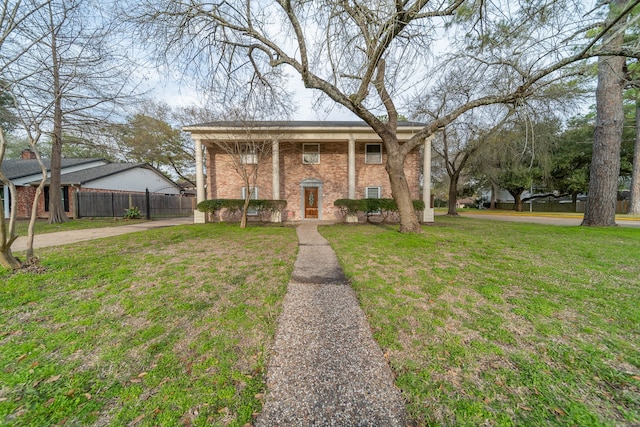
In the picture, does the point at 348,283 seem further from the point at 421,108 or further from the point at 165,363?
the point at 421,108

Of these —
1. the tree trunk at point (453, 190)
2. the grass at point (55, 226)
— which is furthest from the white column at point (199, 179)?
the tree trunk at point (453, 190)

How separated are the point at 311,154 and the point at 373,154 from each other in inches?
152

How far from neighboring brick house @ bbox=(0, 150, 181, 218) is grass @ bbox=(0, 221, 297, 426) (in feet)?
51.6

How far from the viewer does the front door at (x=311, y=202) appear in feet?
46.6

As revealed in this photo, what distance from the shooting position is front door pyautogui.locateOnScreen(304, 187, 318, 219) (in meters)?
14.2

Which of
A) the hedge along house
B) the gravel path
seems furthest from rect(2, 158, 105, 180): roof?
the gravel path

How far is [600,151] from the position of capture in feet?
29.8

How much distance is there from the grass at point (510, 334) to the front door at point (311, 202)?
30.4 feet

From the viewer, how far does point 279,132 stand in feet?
37.9

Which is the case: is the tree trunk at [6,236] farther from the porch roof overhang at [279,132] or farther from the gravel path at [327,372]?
the porch roof overhang at [279,132]

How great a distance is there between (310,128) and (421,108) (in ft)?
24.7

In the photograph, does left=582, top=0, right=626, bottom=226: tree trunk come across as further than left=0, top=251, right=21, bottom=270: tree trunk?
Yes

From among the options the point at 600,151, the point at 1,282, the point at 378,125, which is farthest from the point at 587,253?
the point at 1,282

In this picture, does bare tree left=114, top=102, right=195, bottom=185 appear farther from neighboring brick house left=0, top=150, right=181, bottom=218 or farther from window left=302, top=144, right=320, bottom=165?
window left=302, top=144, right=320, bottom=165
